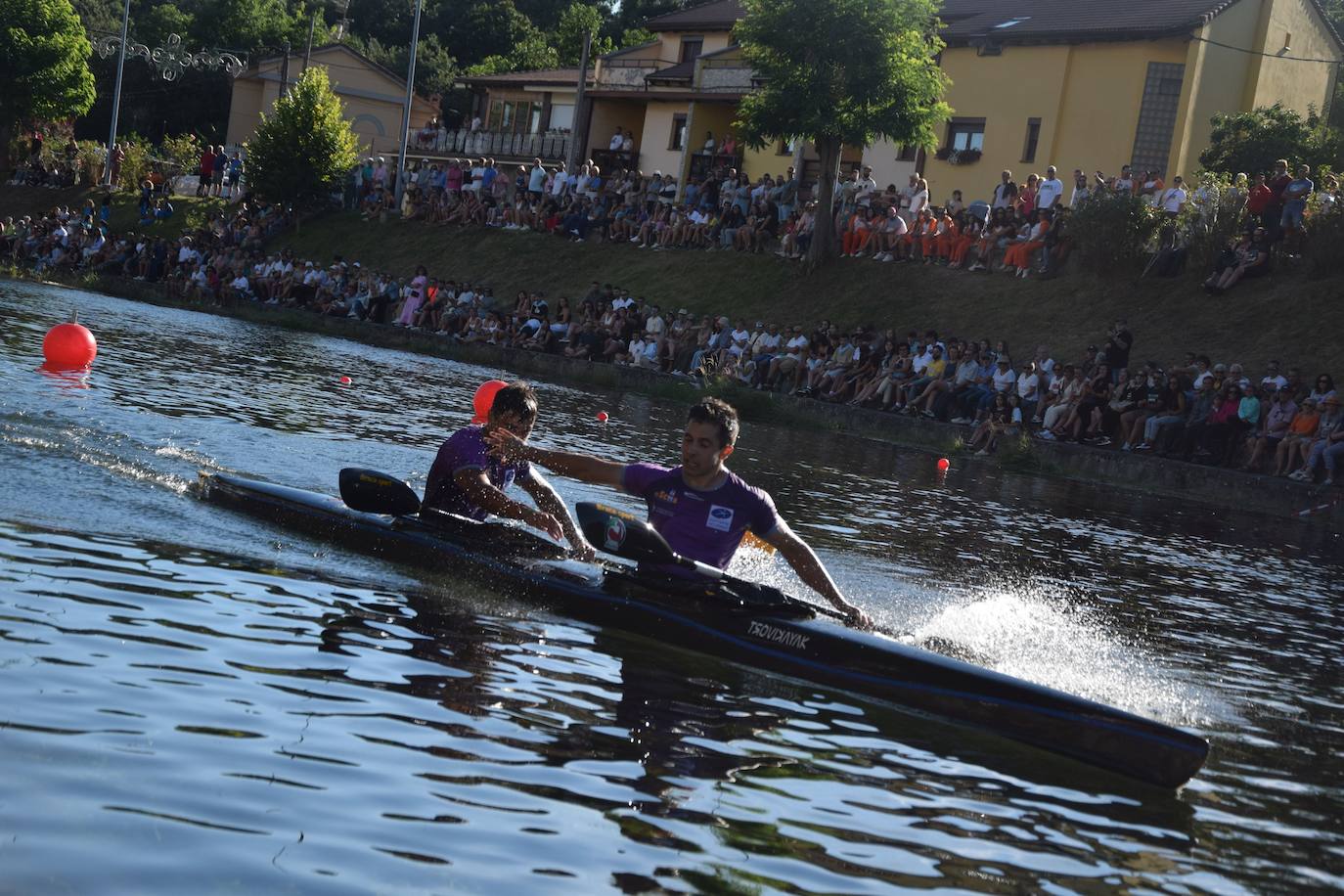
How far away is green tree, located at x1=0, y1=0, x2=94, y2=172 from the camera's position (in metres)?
58.3

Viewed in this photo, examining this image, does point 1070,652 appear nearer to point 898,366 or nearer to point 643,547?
point 643,547

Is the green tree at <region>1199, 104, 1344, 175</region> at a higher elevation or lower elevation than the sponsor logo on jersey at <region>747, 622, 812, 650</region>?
higher

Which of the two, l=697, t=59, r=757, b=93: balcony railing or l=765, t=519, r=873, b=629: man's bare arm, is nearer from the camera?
l=765, t=519, r=873, b=629: man's bare arm

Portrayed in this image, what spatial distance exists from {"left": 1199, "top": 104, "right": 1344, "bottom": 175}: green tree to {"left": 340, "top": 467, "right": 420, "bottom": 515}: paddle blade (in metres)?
29.6

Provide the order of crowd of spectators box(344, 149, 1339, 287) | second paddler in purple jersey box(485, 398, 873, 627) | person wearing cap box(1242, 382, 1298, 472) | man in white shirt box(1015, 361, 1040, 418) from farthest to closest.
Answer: crowd of spectators box(344, 149, 1339, 287)
man in white shirt box(1015, 361, 1040, 418)
person wearing cap box(1242, 382, 1298, 472)
second paddler in purple jersey box(485, 398, 873, 627)

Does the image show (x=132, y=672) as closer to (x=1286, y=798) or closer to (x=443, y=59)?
(x=1286, y=798)

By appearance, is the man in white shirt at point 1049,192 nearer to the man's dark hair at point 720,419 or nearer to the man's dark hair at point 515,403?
the man's dark hair at point 515,403

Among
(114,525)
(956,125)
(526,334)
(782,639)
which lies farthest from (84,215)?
(782,639)

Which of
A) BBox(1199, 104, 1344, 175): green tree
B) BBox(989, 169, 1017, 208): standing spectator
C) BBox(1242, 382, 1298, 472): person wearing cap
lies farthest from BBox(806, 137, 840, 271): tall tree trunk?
BBox(1242, 382, 1298, 472): person wearing cap

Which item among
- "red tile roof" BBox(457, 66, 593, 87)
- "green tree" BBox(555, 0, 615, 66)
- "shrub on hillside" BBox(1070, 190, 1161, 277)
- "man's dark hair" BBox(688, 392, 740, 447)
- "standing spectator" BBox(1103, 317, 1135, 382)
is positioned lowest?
"man's dark hair" BBox(688, 392, 740, 447)

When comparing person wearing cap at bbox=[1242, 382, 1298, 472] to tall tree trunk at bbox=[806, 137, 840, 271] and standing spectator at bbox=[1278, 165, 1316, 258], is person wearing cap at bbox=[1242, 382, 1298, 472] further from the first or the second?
tall tree trunk at bbox=[806, 137, 840, 271]

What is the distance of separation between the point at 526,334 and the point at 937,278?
342 inches

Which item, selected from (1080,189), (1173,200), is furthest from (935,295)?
(1173,200)

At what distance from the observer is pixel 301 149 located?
47188 mm
